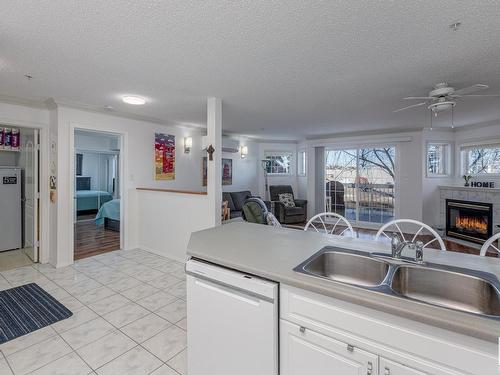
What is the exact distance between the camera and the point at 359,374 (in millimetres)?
1021

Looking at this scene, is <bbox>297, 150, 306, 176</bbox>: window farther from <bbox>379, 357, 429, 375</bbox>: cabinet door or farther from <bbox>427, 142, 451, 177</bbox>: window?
<bbox>379, 357, 429, 375</bbox>: cabinet door

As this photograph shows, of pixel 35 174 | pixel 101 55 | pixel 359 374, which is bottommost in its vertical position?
pixel 359 374

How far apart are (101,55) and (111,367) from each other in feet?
8.10

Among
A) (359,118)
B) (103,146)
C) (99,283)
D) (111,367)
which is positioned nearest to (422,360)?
(111,367)

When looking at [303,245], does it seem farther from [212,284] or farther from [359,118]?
[359,118]

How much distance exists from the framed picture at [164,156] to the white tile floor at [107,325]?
6.37 feet

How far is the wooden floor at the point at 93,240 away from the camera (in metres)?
4.34

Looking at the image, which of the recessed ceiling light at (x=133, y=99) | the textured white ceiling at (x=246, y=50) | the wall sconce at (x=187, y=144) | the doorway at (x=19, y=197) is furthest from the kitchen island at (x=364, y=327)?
the wall sconce at (x=187, y=144)

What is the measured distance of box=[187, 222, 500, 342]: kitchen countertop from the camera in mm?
852

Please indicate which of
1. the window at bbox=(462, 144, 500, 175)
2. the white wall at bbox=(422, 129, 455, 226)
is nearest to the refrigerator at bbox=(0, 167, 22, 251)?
the white wall at bbox=(422, 129, 455, 226)

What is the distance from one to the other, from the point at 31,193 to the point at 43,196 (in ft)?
1.66

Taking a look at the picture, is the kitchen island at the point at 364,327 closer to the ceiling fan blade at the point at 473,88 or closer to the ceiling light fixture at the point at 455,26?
the ceiling light fixture at the point at 455,26

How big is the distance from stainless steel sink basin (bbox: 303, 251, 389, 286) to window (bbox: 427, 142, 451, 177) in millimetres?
5463

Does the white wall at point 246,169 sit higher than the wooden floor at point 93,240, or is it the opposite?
the white wall at point 246,169
